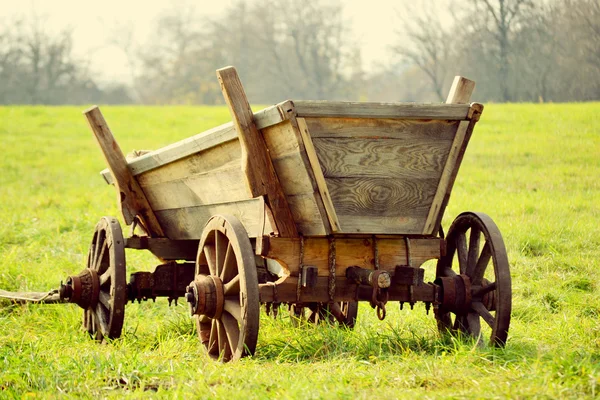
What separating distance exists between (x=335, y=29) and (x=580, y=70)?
3268 centimetres

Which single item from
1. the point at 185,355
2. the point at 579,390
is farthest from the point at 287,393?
the point at 185,355

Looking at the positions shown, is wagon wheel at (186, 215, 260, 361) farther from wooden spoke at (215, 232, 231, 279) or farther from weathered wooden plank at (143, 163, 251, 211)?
weathered wooden plank at (143, 163, 251, 211)

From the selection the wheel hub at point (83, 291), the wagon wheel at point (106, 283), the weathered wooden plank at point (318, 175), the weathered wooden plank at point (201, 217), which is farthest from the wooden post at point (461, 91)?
the wheel hub at point (83, 291)

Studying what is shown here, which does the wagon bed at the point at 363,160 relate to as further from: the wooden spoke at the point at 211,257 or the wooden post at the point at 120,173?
the wooden post at the point at 120,173

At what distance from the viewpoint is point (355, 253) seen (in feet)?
15.3

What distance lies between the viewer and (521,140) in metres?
14.8

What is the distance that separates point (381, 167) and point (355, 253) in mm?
559

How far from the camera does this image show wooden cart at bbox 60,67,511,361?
4.28 m

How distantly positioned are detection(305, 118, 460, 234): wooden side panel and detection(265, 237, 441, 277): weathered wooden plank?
0.18m

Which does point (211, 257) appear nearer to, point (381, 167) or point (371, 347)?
point (371, 347)

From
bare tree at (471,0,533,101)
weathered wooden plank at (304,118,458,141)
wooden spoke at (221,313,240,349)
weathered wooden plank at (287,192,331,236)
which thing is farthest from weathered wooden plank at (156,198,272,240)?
bare tree at (471,0,533,101)

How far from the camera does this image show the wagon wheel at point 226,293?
4293 mm

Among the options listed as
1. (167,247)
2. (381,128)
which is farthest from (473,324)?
(167,247)

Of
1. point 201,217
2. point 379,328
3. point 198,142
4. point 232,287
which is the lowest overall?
point 379,328
